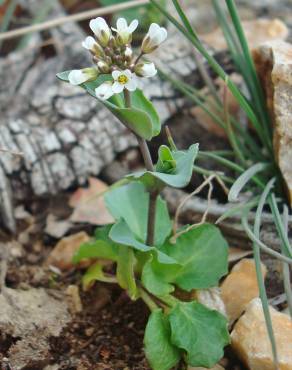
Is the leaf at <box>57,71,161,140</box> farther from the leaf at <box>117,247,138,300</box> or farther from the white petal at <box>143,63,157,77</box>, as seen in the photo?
the leaf at <box>117,247,138,300</box>

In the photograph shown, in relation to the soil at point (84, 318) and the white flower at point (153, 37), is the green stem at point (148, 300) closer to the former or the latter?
the soil at point (84, 318)

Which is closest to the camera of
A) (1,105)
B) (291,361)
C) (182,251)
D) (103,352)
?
(291,361)

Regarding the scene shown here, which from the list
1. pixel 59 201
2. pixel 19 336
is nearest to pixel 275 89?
pixel 59 201

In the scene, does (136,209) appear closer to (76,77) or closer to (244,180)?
(244,180)

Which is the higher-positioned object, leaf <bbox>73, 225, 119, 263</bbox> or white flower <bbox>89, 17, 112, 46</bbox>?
white flower <bbox>89, 17, 112, 46</bbox>

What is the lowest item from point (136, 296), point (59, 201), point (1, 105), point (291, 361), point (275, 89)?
point (291, 361)

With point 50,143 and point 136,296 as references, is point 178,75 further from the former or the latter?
point 136,296

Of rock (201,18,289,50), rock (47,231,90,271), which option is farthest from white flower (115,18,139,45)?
rock (201,18,289,50)
